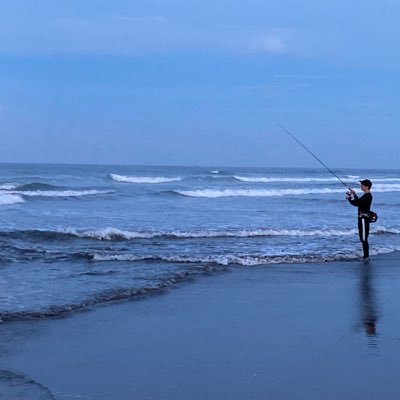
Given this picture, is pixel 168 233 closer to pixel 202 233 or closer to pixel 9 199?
pixel 202 233

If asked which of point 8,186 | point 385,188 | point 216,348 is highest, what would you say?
point 8,186

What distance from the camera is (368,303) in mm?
7273

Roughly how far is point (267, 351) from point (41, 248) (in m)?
7.50

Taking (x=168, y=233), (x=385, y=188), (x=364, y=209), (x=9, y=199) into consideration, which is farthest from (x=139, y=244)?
(x=385, y=188)

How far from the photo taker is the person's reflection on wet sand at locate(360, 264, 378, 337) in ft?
19.9

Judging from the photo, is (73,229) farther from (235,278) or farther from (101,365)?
(101,365)

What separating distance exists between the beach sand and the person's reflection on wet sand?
11mm

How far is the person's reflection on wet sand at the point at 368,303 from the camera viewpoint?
607 centimetres

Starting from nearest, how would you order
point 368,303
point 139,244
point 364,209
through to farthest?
point 368,303 → point 364,209 → point 139,244

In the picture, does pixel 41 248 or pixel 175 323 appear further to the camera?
pixel 41 248

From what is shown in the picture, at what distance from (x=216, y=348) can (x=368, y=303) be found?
2.55 metres

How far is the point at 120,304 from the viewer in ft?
23.4

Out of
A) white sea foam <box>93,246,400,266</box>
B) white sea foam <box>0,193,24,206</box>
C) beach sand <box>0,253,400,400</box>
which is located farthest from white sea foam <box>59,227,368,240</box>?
white sea foam <box>0,193,24,206</box>

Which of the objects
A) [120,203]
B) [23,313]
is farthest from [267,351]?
[120,203]
